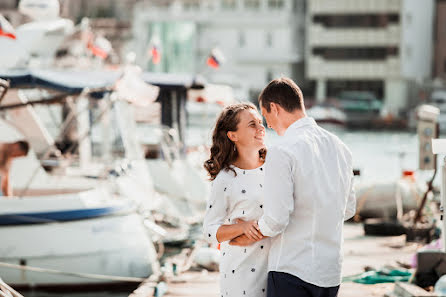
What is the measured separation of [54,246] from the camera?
34.5 ft

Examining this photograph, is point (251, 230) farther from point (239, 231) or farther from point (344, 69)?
point (344, 69)

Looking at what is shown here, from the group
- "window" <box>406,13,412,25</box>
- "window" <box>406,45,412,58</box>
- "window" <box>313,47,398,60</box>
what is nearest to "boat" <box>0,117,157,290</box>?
"window" <box>406,45,412,58</box>

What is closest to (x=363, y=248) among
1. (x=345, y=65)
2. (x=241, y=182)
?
(x=241, y=182)

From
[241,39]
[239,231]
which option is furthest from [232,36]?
[239,231]

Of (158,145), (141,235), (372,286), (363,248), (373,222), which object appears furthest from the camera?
(158,145)

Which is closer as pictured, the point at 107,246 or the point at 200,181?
the point at 107,246

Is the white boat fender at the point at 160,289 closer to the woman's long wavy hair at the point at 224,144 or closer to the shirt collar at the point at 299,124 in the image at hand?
the woman's long wavy hair at the point at 224,144

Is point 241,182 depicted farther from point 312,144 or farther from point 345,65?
point 345,65

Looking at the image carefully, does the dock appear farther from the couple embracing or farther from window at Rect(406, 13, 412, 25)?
window at Rect(406, 13, 412, 25)

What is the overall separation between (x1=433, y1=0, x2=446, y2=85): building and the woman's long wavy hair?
211 ft

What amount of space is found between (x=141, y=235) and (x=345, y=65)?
56787 mm

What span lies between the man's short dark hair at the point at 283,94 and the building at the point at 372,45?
6221 cm

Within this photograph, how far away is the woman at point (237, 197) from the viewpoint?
12.3 feet

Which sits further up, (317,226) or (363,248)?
(317,226)
